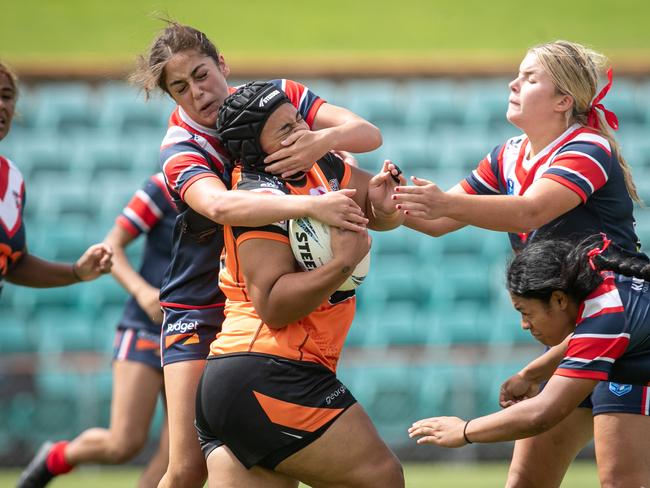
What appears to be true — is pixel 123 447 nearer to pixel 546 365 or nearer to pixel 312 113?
pixel 312 113

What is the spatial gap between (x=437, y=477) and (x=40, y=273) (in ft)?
13.2

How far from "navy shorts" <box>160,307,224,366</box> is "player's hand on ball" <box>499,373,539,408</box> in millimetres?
1222

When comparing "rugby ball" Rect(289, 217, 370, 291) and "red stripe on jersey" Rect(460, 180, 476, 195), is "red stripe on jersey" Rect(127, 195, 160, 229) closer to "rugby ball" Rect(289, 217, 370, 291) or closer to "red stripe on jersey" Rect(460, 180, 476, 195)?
"red stripe on jersey" Rect(460, 180, 476, 195)

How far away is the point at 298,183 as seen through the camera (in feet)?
11.8

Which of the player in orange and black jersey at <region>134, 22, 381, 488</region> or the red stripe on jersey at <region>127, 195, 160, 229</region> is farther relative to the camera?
the red stripe on jersey at <region>127, 195, 160, 229</region>

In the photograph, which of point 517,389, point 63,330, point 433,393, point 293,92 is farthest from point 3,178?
point 63,330

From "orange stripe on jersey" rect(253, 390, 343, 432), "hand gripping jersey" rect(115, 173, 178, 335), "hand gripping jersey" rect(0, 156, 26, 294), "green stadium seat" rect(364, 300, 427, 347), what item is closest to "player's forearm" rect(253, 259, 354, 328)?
"orange stripe on jersey" rect(253, 390, 343, 432)

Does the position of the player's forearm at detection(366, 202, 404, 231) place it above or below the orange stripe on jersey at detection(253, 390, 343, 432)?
above

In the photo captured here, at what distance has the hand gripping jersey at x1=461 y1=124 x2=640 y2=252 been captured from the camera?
377 cm

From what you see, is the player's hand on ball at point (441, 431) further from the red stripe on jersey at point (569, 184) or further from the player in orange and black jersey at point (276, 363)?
the red stripe on jersey at point (569, 184)

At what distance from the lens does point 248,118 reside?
11.5 feet

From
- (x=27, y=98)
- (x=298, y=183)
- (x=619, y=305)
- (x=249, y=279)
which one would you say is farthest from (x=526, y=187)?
(x=27, y=98)

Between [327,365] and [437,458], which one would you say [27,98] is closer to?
[437,458]

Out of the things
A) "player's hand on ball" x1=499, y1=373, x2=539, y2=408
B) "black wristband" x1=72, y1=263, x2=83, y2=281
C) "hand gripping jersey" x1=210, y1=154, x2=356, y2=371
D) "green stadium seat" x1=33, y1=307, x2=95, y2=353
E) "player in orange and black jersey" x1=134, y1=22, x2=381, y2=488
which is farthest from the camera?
"green stadium seat" x1=33, y1=307, x2=95, y2=353
